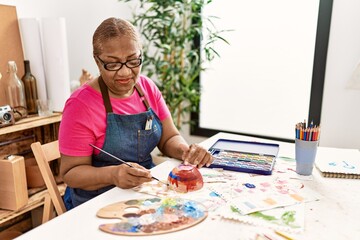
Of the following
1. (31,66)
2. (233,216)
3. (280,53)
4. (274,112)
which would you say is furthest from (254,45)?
(233,216)

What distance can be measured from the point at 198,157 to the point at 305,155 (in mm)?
400

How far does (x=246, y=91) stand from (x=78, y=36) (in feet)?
4.28

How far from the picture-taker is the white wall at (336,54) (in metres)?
1.95

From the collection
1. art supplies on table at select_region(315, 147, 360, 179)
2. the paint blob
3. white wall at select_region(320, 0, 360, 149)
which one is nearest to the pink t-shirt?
the paint blob

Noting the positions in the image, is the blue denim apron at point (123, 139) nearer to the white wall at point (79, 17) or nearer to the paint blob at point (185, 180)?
the paint blob at point (185, 180)

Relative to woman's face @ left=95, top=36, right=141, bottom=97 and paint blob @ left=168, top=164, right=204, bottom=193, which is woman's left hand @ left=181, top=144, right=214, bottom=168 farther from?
woman's face @ left=95, top=36, right=141, bottom=97

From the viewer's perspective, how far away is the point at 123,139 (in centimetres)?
131

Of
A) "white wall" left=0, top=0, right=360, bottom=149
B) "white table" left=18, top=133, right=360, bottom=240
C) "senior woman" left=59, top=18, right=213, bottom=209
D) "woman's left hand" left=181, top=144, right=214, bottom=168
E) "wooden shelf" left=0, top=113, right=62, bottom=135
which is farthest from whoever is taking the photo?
"white wall" left=0, top=0, right=360, bottom=149

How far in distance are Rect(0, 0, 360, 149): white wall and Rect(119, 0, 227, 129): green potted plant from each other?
45 cm

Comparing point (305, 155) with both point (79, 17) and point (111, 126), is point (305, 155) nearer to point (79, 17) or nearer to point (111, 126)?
point (111, 126)

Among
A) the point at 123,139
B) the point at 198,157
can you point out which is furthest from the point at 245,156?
the point at 123,139

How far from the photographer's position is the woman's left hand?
4.20 feet

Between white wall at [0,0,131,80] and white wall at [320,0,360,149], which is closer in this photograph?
white wall at [320,0,360,149]

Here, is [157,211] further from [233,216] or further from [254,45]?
[254,45]
